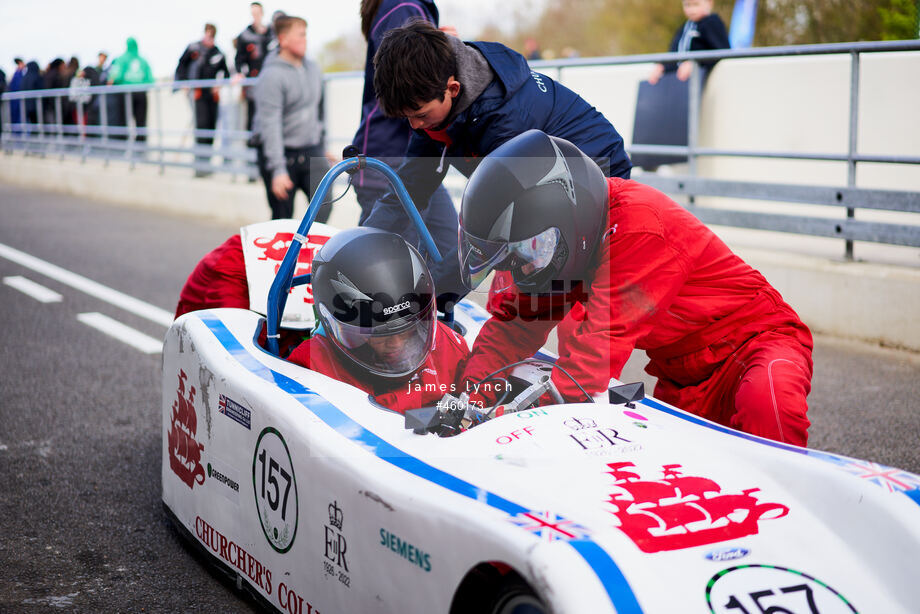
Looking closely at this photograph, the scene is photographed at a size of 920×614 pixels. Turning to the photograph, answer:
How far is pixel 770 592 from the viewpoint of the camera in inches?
78.5

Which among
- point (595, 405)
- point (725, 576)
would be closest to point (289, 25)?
point (595, 405)

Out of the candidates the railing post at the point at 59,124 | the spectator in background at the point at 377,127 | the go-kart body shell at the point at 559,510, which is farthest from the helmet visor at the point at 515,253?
the railing post at the point at 59,124

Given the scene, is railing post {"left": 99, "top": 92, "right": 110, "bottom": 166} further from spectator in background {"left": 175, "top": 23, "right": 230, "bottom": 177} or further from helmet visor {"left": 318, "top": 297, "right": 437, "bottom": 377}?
helmet visor {"left": 318, "top": 297, "right": 437, "bottom": 377}

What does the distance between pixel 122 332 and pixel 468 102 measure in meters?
3.82

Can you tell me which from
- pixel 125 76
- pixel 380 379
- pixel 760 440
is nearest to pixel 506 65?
pixel 380 379

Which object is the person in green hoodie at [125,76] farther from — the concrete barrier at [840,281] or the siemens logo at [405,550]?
the siemens logo at [405,550]

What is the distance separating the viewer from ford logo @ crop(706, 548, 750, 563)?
6.73 ft

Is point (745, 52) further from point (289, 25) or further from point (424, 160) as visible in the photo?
point (424, 160)

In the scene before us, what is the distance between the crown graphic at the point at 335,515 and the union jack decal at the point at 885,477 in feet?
3.88

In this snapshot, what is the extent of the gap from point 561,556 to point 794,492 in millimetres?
769

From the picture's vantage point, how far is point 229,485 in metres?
2.93

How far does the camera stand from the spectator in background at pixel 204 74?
13.8 m

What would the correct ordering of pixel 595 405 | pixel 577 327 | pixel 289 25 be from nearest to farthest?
1. pixel 595 405
2. pixel 577 327
3. pixel 289 25

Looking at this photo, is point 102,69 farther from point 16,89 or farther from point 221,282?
point 221,282
